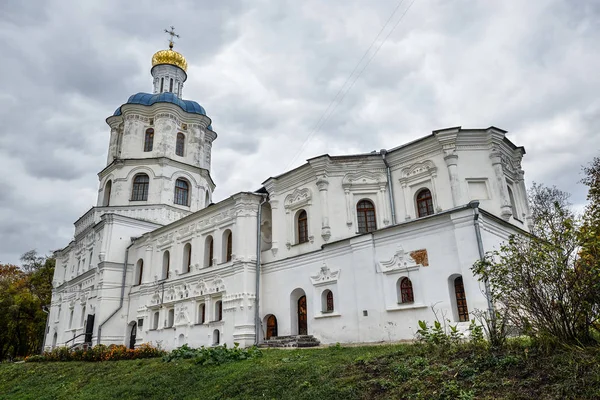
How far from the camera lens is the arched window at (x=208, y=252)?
878 inches

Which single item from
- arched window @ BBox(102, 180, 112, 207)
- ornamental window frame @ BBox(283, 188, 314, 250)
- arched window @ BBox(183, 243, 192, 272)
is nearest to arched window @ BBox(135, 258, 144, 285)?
arched window @ BBox(183, 243, 192, 272)

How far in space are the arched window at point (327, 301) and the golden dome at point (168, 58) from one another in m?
24.3

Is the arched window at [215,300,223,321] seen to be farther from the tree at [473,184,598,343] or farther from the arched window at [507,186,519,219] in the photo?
the tree at [473,184,598,343]

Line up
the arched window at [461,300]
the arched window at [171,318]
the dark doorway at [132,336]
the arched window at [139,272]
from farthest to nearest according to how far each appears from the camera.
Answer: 1. the arched window at [139,272]
2. the dark doorway at [132,336]
3. the arched window at [171,318]
4. the arched window at [461,300]

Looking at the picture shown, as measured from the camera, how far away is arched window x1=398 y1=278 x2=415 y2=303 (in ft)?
47.6

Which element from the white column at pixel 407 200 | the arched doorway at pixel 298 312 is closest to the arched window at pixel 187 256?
the arched doorway at pixel 298 312

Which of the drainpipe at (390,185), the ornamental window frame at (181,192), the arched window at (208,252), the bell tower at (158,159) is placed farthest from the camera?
the ornamental window frame at (181,192)

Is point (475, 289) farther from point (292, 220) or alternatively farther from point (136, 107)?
point (136, 107)

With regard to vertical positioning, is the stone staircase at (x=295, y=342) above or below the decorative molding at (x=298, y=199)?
below

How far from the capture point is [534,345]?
688cm

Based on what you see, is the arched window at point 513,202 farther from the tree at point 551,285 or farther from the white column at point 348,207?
the tree at point 551,285

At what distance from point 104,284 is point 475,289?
69.2 ft

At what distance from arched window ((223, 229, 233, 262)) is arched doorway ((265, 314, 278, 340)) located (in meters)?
3.59

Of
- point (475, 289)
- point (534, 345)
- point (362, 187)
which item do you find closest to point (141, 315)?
point (362, 187)
